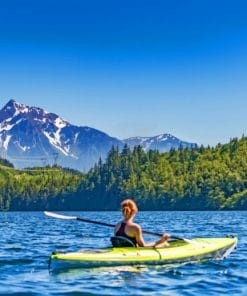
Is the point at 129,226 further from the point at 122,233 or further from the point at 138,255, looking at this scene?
the point at 138,255

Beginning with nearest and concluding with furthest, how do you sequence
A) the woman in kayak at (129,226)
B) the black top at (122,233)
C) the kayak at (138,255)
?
the kayak at (138,255) → the woman in kayak at (129,226) → the black top at (122,233)

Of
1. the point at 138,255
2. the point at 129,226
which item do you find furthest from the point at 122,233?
the point at 138,255

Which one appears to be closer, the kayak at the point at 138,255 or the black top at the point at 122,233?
the kayak at the point at 138,255

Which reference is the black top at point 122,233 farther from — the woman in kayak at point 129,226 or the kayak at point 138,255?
the kayak at point 138,255

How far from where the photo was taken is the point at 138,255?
21688mm

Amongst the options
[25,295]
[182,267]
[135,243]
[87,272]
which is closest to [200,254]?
[182,267]

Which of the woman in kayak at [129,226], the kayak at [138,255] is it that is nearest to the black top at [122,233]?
the woman in kayak at [129,226]

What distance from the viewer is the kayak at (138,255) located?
20781mm

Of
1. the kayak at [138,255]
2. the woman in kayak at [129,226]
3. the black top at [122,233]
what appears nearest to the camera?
the kayak at [138,255]

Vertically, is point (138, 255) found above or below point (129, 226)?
below

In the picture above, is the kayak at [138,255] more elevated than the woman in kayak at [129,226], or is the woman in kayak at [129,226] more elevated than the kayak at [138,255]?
the woman in kayak at [129,226]

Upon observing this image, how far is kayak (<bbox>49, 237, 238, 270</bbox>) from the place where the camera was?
20.8m

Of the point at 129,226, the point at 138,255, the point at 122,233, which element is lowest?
the point at 138,255

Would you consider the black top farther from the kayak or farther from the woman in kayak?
the kayak
